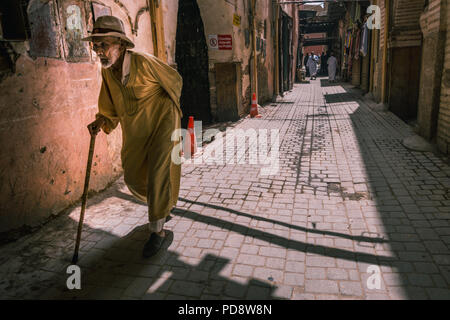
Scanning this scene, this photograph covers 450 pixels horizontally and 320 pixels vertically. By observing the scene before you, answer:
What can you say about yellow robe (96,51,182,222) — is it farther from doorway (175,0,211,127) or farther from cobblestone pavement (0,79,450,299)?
doorway (175,0,211,127)

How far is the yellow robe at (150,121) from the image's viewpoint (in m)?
3.26

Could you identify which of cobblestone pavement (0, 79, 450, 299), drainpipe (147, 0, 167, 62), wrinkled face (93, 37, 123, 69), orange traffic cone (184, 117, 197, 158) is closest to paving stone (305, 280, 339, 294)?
cobblestone pavement (0, 79, 450, 299)

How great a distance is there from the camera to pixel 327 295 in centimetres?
263

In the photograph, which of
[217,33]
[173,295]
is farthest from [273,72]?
[173,295]

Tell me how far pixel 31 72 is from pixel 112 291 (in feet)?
7.95

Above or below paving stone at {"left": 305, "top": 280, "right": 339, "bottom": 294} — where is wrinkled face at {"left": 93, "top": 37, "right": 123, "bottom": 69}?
above

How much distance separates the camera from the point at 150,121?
11.1 feet

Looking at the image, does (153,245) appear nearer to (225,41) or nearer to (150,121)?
(150,121)

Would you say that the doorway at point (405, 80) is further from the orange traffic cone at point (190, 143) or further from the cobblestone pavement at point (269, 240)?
the orange traffic cone at point (190, 143)

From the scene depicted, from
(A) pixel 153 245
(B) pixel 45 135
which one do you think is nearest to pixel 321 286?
(A) pixel 153 245

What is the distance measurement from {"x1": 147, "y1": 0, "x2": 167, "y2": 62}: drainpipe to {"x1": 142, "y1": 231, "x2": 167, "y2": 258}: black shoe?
4.13m

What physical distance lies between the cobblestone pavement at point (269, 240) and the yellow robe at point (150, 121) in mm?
607

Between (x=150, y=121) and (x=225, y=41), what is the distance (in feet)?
24.0

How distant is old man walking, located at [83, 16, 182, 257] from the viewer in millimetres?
3213
